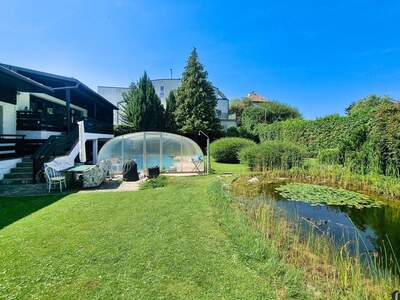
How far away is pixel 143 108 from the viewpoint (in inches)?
985

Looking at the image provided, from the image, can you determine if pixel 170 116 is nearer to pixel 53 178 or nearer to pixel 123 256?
pixel 53 178

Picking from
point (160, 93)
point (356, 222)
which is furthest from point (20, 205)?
point (160, 93)

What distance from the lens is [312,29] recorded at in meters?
14.4

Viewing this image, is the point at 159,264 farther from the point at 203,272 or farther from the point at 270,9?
the point at 270,9

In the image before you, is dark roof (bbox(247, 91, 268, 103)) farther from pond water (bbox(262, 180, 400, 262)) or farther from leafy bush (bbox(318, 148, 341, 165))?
pond water (bbox(262, 180, 400, 262))

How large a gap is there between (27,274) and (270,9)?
13.6m

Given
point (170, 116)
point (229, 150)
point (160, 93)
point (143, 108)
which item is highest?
point (160, 93)

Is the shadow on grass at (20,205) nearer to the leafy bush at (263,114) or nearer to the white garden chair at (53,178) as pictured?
the white garden chair at (53,178)

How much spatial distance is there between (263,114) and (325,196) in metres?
25.3

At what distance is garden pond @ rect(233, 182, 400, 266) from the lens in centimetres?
500

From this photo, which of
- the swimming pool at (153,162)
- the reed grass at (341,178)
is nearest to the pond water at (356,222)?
the reed grass at (341,178)

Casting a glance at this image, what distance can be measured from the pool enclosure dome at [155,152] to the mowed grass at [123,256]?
6.37m

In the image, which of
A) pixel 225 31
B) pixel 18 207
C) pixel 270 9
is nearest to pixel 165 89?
pixel 225 31

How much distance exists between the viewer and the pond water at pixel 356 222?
4.99 meters
